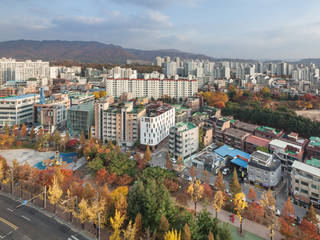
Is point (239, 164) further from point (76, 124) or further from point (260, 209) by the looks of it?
point (76, 124)

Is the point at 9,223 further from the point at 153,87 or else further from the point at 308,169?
the point at 153,87

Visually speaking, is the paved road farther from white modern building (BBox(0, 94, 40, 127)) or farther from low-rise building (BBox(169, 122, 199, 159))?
white modern building (BBox(0, 94, 40, 127))

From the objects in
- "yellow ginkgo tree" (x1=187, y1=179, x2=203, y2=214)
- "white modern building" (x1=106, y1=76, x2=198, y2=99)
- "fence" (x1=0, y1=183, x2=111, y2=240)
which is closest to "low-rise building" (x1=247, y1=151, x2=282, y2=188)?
"yellow ginkgo tree" (x1=187, y1=179, x2=203, y2=214)

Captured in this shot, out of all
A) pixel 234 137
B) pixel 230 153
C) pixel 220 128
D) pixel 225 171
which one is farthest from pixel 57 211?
pixel 220 128

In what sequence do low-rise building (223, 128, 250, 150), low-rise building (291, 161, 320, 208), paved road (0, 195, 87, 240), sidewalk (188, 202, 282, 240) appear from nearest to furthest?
paved road (0, 195, 87, 240) < sidewalk (188, 202, 282, 240) < low-rise building (291, 161, 320, 208) < low-rise building (223, 128, 250, 150)

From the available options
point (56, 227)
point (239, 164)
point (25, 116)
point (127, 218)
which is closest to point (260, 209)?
point (239, 164)

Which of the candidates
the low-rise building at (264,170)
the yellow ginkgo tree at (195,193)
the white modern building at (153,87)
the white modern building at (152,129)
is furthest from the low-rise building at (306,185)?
the white modern building at (153,87)
